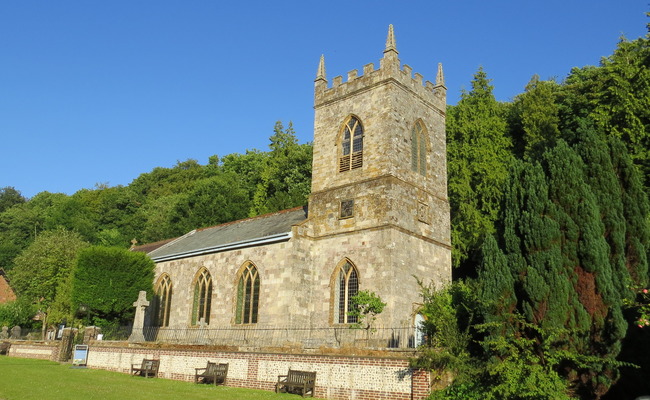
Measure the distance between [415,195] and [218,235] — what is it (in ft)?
44.4

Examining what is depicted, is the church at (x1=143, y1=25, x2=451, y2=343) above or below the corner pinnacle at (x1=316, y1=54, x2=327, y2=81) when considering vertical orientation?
below

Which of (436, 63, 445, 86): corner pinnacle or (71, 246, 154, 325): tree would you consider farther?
(71, 246, 154, 325): tree

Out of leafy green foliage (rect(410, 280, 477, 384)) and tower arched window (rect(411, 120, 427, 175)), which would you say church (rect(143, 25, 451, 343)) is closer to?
tower arched window (rect(411, 120, 427, 175))

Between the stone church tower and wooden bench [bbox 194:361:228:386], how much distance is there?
585 centimetres

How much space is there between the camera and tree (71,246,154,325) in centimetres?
3034

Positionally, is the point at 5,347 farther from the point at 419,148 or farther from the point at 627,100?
the point at 627,100

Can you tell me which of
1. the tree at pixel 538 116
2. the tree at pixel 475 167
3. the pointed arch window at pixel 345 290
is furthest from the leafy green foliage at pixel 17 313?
the tree at pixel 538 116

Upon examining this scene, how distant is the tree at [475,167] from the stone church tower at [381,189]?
626cm

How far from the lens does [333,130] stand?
2745 centimetres

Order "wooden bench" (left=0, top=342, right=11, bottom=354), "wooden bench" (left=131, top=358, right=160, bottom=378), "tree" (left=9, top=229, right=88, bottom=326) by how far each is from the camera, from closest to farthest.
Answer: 1. "wooden bench" (left=131, top=358, right=160, bottom=378)
2. "wooden bench" (left=0, top=342, right=11, bottom=354)
3. "tree" (left=9, top=229, right=88, bottom=326)

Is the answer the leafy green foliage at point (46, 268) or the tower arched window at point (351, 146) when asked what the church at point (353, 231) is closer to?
the tower arched window at point (351, 146)

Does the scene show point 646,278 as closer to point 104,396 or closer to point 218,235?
point 104,396

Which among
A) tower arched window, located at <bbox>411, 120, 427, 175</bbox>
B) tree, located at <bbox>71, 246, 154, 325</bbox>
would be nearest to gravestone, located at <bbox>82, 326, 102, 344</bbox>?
tree, located at <bbox>71, 246, 154, 325</bbox>

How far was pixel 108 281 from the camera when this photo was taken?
30.7 m
